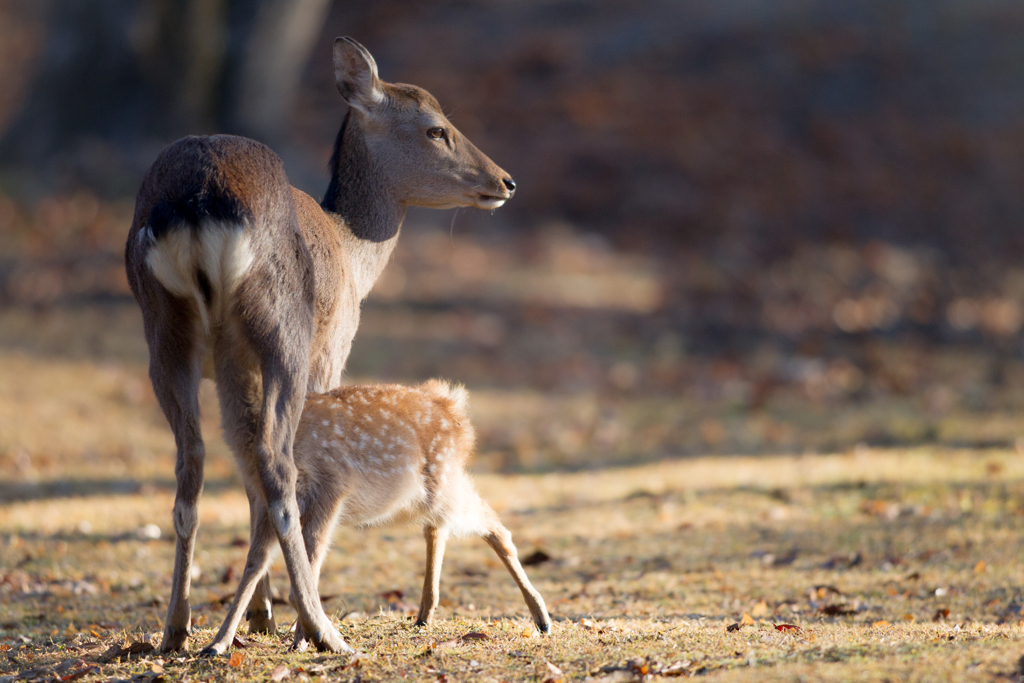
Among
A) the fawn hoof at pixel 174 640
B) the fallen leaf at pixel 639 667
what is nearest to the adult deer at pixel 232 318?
the fawn hoof at pixel 174 640

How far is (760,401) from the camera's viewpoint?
10070mm

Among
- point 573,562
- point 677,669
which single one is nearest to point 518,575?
point 677,669

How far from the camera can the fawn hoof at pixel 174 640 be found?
3.86 metres

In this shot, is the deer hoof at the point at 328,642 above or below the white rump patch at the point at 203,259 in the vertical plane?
below

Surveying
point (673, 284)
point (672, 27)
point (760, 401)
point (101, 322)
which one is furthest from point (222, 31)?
point (672, 27)

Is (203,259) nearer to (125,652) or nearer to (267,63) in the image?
(125,652)

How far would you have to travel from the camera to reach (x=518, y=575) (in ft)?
14.3

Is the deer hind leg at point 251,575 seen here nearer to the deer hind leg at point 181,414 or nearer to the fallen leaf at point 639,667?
the deer hind leg at point 181,414

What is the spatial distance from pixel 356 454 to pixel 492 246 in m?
10.9

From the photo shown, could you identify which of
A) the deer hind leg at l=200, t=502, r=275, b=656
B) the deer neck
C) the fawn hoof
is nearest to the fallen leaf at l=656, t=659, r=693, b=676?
the deer hind leg at l=200, t=502, r=275, b=656

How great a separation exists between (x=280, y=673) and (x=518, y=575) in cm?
118

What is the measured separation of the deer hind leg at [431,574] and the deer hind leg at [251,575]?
0.79 metres

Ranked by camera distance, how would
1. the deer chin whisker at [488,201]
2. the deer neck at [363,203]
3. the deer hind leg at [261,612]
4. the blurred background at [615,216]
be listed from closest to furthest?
the deer hind leg at [261,612]
the deer neck at [363,203]
the deer chin whisker at [488,201]
the blurred background at [615,216]

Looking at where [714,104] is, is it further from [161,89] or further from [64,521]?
[64,521]
